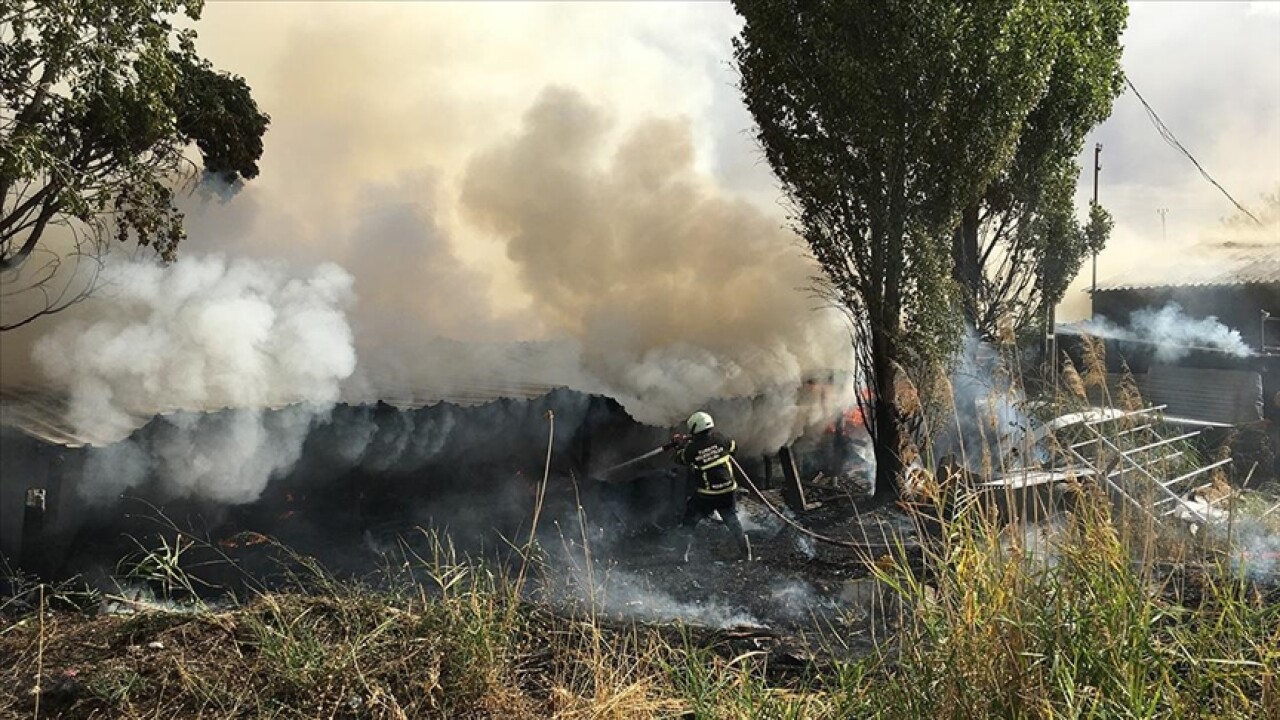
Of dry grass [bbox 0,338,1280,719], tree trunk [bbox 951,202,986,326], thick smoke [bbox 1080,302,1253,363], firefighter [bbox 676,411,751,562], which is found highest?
tree trunk [bbox 951,202,986,326]

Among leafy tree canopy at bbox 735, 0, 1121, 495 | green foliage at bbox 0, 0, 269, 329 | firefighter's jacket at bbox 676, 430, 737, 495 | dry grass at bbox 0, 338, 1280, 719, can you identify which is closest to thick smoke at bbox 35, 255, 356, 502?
green foliage at bbox 0, 0, 269, 329

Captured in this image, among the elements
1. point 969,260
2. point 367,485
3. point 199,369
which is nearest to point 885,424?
point 969,260

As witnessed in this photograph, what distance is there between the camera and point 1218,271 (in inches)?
899

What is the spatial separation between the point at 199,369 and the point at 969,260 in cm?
1287

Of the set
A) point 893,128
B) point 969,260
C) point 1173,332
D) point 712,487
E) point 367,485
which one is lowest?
point 712,487

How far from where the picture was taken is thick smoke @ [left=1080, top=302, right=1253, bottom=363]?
20.1 meters

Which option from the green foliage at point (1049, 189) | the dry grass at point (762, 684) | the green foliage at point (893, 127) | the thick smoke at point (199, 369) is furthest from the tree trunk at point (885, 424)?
the dry grass at point (762, 684)

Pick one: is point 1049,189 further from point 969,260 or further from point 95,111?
point 95,111

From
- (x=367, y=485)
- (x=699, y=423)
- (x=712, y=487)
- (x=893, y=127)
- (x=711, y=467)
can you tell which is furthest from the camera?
(x=893, y=127)

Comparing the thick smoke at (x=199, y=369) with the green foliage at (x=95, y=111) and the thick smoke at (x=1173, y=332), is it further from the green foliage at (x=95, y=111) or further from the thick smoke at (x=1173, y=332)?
the thick smoke at (x=1173, y=332)

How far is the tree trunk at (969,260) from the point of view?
15883 mm

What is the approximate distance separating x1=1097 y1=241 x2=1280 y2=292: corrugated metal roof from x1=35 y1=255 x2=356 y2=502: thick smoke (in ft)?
68.2

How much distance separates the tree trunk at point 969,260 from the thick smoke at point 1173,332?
5.05m

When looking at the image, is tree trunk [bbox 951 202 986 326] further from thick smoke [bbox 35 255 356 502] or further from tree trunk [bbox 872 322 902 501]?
thick smoke [bbox 35 255 356 502]
